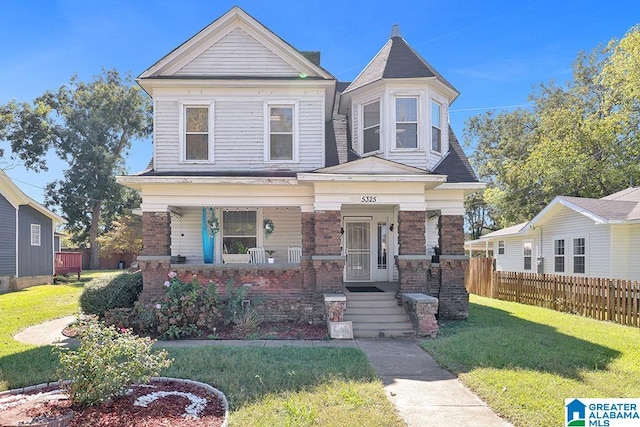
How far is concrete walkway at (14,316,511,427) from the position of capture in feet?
Answer: 17.0

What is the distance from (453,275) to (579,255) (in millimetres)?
8265

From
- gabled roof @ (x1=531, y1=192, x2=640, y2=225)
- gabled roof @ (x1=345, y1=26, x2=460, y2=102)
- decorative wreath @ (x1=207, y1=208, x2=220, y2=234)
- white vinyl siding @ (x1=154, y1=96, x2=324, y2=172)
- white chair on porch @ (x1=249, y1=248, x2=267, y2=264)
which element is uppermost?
gabled roof @ (x1=345, y1=26, x2=460, y2=102)

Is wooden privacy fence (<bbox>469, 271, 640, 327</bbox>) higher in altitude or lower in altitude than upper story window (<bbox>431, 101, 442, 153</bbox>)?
lower

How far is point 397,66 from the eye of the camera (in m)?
12.6

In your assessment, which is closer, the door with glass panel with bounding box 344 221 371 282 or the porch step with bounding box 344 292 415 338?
the porch step with bounding box 344 292 415 338

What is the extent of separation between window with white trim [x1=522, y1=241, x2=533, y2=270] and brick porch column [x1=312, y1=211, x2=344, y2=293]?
15.4 m

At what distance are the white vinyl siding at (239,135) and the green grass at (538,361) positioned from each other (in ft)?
20.3

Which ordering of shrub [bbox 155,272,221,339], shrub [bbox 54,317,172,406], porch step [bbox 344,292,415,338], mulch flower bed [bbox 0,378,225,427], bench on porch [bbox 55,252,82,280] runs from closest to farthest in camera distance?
mulch flower bed [bbox 0,378,225,427] → shrub [bbox 54,317,172,406] → shrub [bbox 155,272,221,339] → porch step [bbox 344,292,415,338] → bench on porch [bbox 55,252,82,280]

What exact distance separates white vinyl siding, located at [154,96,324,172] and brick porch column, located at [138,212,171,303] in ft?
5.56

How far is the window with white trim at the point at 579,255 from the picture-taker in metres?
16.7

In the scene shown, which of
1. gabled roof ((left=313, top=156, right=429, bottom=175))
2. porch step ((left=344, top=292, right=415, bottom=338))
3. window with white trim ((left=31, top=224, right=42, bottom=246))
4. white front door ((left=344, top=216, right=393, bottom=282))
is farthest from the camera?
window with white trim ((left=31, top=224, right=42, bottom=246))

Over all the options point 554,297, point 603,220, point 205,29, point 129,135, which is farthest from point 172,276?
point 129,135

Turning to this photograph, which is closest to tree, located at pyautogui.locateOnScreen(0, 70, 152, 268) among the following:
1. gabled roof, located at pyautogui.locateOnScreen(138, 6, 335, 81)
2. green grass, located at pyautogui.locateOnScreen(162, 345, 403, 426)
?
gabled roof, located at pyautogui.locateOnScreen(138, 6, 335, 81)

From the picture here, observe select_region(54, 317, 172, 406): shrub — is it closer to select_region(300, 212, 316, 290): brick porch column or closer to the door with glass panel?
select_region(300, 212, 316, 290): brick porch column
